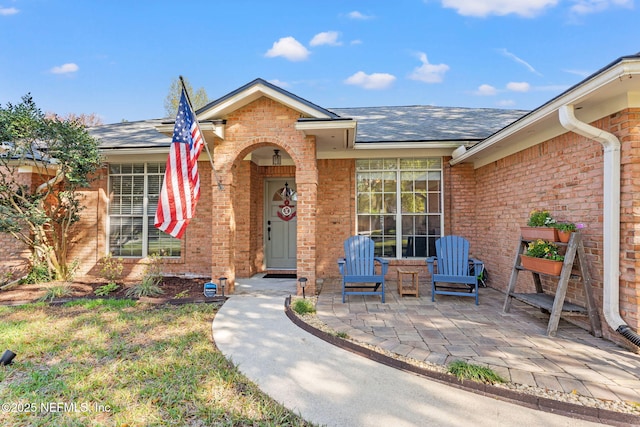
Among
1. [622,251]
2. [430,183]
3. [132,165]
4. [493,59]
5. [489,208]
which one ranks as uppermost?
[493,59]

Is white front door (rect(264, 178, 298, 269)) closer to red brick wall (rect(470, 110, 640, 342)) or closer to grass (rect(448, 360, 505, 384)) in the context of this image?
red brick wall (rect(470, 110, 640, 342))

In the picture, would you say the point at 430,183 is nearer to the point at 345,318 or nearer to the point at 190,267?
the point at 345,318

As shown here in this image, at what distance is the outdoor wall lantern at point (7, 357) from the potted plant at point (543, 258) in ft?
19.2

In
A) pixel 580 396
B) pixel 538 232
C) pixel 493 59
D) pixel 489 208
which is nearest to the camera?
pixel 580 396

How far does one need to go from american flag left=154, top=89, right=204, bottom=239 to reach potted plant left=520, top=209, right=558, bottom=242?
4645 millimetres

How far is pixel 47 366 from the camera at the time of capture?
9.86ft

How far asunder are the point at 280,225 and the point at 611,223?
599cm

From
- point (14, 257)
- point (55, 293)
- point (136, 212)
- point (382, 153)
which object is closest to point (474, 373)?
point (382, 153)

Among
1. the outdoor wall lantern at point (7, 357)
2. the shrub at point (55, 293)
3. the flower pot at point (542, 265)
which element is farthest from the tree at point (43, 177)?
the flower pot at point (542, 265)

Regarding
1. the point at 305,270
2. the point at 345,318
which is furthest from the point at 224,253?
the point at 345,318

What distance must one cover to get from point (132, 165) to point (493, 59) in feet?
46.5

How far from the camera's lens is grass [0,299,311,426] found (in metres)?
2.21

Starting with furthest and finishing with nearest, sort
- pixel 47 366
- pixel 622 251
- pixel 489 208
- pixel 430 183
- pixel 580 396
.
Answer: pixel 430 183, pixel 489 208, pixel 622 251, pixel 47 366, pixel 580 396

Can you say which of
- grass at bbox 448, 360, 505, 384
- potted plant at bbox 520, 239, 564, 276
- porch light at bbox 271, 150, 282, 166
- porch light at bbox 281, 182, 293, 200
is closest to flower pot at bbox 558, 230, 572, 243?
potted plant at bbox 520, 239, 564, 276
